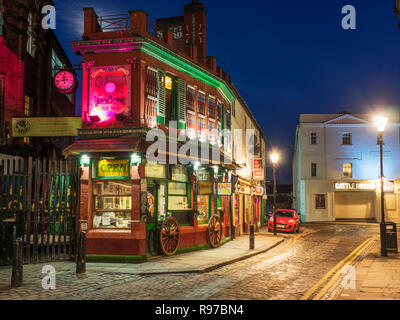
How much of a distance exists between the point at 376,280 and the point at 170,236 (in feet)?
24.4

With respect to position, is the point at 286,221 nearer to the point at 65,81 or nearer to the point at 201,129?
the point at 201,129

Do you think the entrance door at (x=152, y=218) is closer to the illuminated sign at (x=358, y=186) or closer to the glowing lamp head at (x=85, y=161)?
the glowing lamp head at (x=85, y=161)

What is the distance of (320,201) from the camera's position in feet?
150

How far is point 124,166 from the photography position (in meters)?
14.6

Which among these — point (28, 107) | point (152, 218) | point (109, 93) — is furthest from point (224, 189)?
point (28, 107)

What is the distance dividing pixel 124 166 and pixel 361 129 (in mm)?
36835

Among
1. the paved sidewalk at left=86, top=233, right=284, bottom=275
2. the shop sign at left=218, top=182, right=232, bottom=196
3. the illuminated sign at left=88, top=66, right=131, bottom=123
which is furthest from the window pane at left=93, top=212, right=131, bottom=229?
the shop sign at left=218, top=182, right=232, bottom=196

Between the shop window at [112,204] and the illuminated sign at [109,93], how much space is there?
238 centimetres

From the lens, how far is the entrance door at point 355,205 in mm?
46406

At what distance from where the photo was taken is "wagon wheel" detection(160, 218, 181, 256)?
15203 mm

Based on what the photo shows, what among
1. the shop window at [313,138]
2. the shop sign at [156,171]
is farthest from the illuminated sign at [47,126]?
the shop window at [313,138]

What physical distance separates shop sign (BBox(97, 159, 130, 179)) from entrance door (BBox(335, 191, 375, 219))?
37.5 meters

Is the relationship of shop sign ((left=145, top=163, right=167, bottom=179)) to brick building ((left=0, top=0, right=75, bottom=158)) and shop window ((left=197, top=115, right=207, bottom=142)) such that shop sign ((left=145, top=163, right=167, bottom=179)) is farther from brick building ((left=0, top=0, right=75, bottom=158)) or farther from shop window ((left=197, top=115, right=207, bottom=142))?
brick building ((left=0, top=0, right=75, bottom=158))
